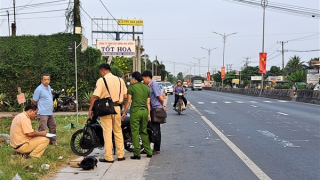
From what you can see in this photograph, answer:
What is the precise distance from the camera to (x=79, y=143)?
8031 mm

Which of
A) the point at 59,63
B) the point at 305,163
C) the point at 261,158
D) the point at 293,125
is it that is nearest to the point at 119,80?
the point at 261,158

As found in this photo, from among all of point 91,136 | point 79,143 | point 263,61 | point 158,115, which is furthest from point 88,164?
point 263,61

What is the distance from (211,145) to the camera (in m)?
9.73

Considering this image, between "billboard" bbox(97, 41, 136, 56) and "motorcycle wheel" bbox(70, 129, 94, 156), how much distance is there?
49.7 ft

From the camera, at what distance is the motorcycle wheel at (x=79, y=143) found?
7.94 m

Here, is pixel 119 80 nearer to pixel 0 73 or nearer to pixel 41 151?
pixel 41 151

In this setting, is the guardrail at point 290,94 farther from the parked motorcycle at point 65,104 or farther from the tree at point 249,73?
the tree at point 249,73

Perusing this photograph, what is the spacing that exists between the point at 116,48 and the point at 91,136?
16346 millimetres

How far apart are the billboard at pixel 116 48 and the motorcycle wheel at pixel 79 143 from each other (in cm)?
1513

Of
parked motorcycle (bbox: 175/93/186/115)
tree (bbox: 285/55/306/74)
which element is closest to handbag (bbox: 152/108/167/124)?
parked motorcycle (bbox: 175/93/186/115)

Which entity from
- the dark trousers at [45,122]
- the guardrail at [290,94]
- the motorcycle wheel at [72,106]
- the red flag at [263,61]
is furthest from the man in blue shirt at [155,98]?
the red flag at [263,61]

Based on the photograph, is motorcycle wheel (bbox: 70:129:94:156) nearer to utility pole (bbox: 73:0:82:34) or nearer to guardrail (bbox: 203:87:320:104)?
utility pole (bbox: 73:0:82:34)

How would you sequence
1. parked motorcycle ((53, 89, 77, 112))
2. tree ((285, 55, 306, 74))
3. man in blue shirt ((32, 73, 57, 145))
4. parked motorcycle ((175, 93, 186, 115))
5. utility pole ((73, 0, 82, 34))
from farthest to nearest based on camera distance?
tree ((285, 55, 306, 74))
utility pole ((73, 0, 82, 34))
parked motorcycle ((53, 89, 77, 112))
parked motorcycle ((175, 93, 186, 115))
man in blue shirt ((32, 73, 57, 145))

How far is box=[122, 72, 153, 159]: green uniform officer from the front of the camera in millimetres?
7691
